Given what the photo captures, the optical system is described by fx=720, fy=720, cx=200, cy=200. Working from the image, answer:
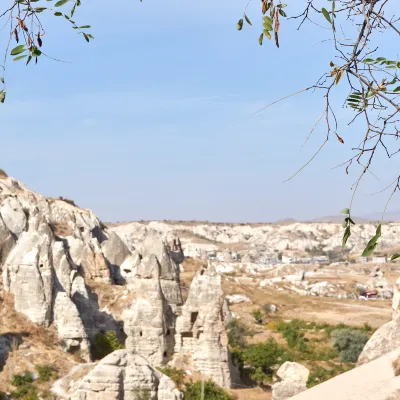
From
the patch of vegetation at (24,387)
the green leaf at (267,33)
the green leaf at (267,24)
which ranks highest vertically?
the green leaf at (267,24)

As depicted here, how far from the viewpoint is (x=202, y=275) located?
19875 mm

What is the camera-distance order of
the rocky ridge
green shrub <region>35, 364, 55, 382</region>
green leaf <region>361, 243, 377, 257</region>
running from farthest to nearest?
the rocky ridge
green shrub <region>35, 364, 55, 382</region>
green leaf <region>361, 243, 377, 257</region>

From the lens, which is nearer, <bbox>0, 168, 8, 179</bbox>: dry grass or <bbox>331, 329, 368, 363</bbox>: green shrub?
<bbox>331, 329, 368, 363</bbox>: green shrub

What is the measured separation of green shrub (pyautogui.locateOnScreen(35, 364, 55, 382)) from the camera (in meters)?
15.3

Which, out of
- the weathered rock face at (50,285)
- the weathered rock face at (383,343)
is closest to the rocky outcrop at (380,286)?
the weathered rock face at (50,285)

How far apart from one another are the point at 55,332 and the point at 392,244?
93352 mm

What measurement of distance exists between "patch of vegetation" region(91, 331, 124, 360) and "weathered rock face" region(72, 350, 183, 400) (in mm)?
6066

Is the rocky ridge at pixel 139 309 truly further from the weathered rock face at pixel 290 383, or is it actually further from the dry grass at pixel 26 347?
the weathered rock face at pixel 290 383

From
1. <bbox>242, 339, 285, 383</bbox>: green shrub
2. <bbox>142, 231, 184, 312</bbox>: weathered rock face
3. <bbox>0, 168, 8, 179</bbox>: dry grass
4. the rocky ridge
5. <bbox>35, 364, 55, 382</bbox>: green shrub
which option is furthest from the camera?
<bbox>0, 168, 8, 179</bbox>: dry grass

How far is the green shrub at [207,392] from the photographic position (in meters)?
15.7

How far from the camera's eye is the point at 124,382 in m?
12.7

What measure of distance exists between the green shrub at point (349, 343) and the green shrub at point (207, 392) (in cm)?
1079

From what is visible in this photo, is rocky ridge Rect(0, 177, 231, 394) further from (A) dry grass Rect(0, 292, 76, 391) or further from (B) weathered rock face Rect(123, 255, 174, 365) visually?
(A) dry grass Rect(0, 292, 76, 391)

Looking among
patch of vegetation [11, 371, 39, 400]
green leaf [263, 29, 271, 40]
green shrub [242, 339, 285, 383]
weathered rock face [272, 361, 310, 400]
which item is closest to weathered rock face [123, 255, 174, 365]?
patch of vegetation [11, 371, 39, 400]
